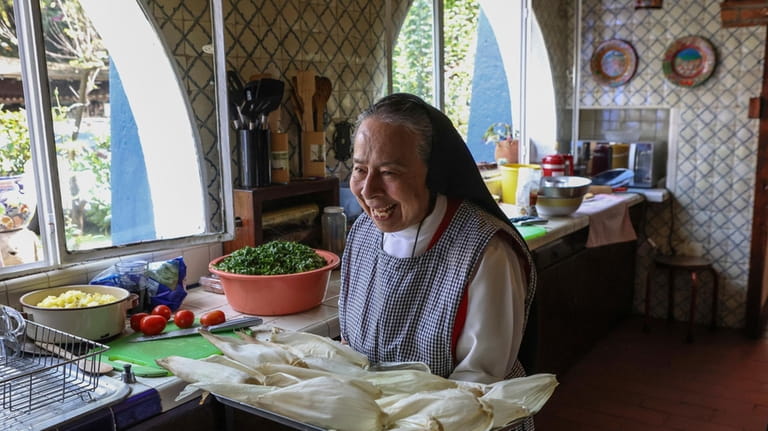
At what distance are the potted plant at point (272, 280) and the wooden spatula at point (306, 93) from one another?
0.76m

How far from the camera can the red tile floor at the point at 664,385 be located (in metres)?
3.36

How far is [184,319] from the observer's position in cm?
Result: 192

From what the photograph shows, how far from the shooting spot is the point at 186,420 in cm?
158

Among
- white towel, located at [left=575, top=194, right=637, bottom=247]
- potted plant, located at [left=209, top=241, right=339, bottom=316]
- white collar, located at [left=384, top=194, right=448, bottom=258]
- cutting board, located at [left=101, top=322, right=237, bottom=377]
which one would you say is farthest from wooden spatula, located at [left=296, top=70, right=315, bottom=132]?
white towel, located at [left=575, top=194, right=637, bottom=247]

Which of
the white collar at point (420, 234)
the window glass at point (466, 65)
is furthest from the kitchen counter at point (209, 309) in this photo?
the window glass at point (466, 65)

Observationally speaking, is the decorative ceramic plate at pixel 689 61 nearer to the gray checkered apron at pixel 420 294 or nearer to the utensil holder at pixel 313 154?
the utensil holder at pixel 313 154

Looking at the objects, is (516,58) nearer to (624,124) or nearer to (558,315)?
(624,124)

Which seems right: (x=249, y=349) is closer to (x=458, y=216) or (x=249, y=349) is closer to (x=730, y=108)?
(x=458, y=216)

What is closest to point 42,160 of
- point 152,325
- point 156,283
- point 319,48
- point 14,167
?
point 14,167

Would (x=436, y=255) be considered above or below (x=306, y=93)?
below

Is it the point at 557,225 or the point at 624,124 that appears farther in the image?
the point at 624,124

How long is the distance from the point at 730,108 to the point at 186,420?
13.6 ft

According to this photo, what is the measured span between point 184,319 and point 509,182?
8.66ft

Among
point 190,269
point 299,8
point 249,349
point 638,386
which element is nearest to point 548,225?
point 638,386
